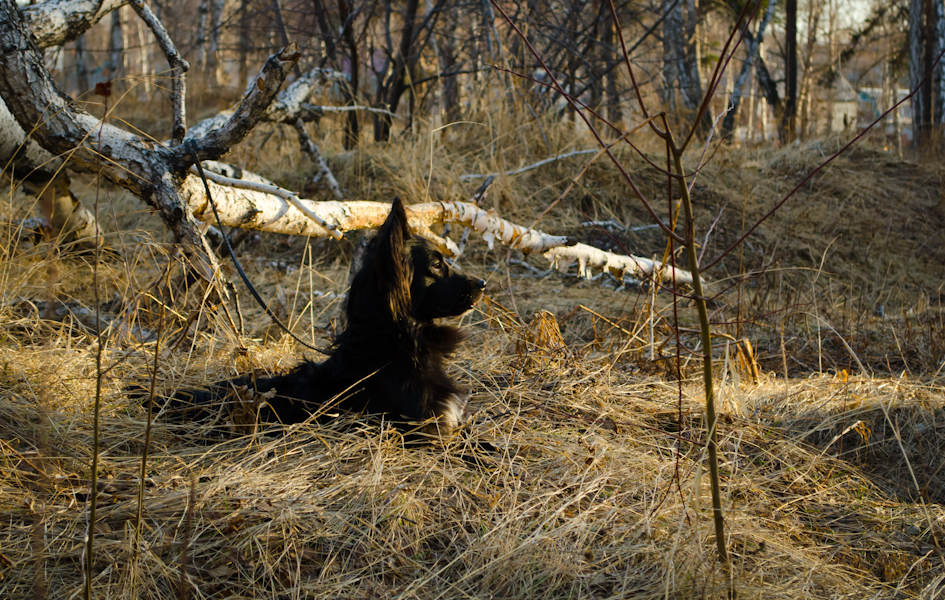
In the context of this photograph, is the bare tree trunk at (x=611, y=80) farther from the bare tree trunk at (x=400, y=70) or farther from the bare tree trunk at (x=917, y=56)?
the bare tree trunk at (x=917, y=56)

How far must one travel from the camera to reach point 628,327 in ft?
13.1

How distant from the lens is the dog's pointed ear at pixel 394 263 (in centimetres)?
230

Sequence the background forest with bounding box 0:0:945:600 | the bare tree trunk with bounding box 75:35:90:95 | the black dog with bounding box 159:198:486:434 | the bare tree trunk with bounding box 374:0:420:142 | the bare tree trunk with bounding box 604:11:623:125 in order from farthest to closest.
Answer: the bare tree trunk with bounding box 75:35:90:95 → the bare tree trunk with bounding box 604:11:623:125 → the bare tree trunk with bounding box 374:0:420:142 → the black dog with bounding box 159:198:486:434 → the background forest with bounding box 0:0:945:600

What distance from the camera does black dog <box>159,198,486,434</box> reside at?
2.47 m

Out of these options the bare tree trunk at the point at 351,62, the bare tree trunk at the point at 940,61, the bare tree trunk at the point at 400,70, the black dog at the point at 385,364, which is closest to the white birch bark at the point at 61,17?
the bare tree trunk at the point at 351,62

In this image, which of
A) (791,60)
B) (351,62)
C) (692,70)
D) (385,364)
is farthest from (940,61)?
(385,364)

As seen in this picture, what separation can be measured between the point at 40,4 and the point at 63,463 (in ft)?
10.5

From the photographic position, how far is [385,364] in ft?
8.43

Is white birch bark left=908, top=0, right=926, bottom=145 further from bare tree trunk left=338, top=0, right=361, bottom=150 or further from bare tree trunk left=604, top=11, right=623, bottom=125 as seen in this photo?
bare tree trunk left=338, top=0, right=361, bottom=150

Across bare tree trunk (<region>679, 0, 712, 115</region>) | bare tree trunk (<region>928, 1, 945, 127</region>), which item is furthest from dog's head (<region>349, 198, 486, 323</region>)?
bare tree trunk (<region>928, 1, 945, 127</region>)

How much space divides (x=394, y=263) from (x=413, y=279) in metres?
0.30

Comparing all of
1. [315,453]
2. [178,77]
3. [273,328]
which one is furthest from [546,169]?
[315,453]

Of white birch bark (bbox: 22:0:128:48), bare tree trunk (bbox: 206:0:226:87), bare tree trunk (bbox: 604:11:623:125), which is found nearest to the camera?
white birch bark (bbox: 22:0:128:48)

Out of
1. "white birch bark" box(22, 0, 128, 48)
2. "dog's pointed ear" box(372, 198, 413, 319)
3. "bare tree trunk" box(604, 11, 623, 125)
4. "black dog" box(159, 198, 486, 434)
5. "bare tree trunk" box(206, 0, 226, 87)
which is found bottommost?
"black dog" box(159, 198, 486, 434)
